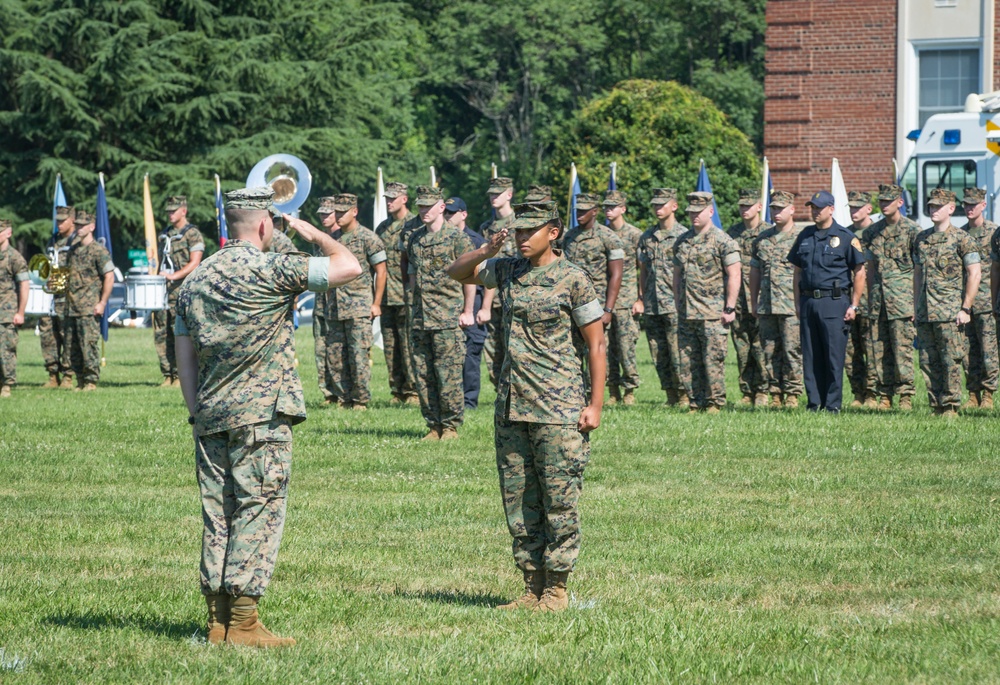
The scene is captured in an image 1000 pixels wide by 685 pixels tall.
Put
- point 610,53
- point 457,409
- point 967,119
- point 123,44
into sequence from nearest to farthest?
point 457,409 < point 967,119 < point 123,44 < point 610,53

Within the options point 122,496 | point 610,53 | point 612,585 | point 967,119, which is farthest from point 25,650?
point 610,53

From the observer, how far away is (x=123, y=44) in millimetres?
46531

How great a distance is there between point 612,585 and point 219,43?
42.2 meters

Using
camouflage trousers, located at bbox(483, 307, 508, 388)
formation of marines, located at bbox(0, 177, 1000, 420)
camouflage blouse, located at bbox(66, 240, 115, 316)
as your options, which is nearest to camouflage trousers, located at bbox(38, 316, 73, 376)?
camouflage blouse, located at bbox(66, 240, 115, 316)

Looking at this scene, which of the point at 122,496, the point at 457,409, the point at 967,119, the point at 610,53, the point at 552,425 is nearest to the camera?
the point at 552,425

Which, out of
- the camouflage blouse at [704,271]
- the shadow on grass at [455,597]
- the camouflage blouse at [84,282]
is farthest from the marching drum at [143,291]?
the shadow on grass at [455,597]

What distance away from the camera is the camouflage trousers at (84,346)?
20.4 m

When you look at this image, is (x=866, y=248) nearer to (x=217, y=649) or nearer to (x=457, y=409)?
(x=457, y=409)

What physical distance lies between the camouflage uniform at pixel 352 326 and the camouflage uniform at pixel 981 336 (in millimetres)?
6425

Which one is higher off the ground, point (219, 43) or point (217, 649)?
point (219, 43)

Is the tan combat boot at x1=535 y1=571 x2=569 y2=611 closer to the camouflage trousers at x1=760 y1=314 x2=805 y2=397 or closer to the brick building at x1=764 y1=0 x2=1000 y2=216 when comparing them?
the camouflage trousers at x1=760 y1=314 x2=805 y2=397

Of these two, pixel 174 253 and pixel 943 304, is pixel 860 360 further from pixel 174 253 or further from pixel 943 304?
pixel 174 253

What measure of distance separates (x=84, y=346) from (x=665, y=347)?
7615 mm

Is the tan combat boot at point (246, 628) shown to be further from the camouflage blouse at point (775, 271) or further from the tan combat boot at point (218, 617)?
the camouflage blouse at point (775, 271)
